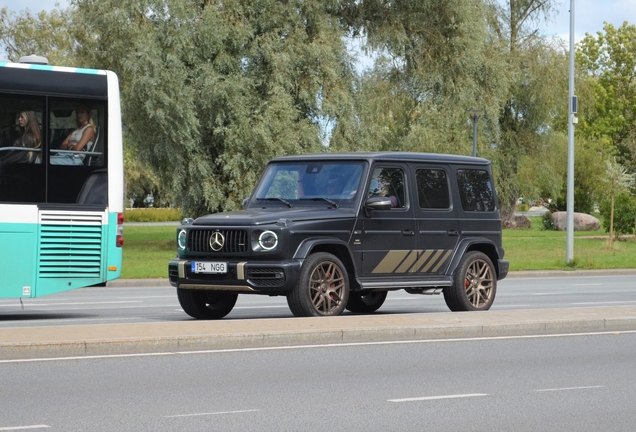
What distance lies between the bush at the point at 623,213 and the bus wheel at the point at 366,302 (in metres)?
31.3

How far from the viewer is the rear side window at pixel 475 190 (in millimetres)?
15609

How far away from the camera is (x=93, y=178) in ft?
48.4

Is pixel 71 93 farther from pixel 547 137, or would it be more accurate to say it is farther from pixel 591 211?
pixel 591 211

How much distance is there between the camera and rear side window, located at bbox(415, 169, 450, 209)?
1505 cm

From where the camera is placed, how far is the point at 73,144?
580 inches

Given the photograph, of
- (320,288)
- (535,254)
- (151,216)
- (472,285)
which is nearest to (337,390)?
(320,288)

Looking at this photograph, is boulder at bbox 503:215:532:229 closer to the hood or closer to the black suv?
the black suv

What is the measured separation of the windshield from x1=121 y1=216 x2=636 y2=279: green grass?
37.6 ft

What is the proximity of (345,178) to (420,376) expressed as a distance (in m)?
5.13

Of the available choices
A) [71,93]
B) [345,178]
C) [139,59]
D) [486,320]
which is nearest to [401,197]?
[345,178]

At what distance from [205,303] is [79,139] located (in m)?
2.77

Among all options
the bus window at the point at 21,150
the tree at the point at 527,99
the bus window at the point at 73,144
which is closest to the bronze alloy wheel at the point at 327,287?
the bus window at the point at 73,144

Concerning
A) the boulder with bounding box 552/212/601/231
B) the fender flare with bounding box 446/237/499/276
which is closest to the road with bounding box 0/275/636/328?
the fender flare with bounding box 446/237/499/276

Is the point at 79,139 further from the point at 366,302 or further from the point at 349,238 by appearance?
the point at 366,302
